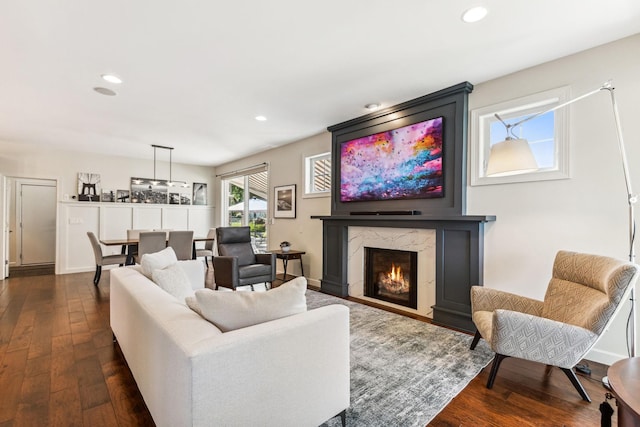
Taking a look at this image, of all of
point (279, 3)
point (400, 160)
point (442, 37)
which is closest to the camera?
point (279, 3)

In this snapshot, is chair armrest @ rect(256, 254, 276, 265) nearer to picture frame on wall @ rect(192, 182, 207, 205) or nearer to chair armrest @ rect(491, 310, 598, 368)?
chair armrest @ rect(491, 310, 598, 368)

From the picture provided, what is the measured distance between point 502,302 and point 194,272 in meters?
3.06

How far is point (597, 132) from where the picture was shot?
2.46 metres

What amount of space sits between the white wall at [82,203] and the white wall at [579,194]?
6.94m

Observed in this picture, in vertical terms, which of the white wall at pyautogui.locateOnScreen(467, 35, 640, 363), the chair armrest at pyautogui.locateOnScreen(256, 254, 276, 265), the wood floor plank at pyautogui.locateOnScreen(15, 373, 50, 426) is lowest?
the wood floor plank at pyautogui.locateOnScreen(15, 373, 50, 426)

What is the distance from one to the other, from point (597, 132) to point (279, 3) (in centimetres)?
265

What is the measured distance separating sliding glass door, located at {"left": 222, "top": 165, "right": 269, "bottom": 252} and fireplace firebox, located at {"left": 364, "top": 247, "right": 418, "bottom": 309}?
2834 millimetres

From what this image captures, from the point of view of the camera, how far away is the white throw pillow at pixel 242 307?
1.43 meters

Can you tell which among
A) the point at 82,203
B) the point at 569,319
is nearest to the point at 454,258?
the point at 569,319

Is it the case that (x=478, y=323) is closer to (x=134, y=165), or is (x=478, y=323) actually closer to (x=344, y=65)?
(x=344, y=65)

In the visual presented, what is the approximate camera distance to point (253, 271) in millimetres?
4273

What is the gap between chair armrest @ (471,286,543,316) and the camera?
245 cm

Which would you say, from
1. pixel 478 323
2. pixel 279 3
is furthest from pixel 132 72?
pixel 478 323

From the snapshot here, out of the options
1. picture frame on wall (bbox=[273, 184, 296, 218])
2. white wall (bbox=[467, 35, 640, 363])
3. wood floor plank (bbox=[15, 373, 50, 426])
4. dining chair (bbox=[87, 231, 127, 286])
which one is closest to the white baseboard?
white wall (bbox=[467, 35, 640, 363])
